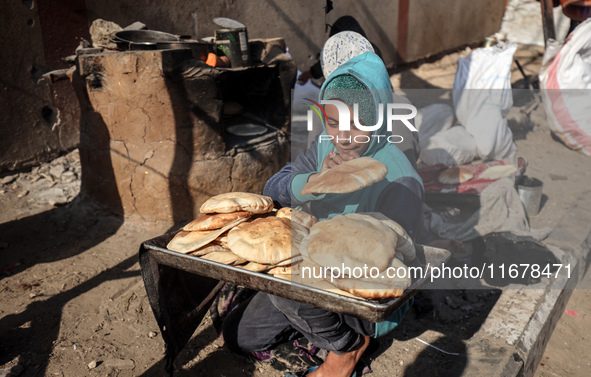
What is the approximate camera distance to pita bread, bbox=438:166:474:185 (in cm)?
426

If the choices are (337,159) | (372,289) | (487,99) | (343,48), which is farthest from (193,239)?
(487,99)

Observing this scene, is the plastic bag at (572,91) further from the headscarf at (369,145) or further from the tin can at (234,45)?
the headscarf at (369,145)

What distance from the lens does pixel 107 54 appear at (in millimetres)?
3576

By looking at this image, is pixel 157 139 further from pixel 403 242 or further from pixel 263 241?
pixel 403 242

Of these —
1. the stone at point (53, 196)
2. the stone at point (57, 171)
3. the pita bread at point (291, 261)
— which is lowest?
the stone at point (53, 196)

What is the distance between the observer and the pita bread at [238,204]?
2031 millimetres

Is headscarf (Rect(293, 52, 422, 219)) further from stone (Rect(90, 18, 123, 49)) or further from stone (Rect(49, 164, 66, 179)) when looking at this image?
stone (Rect(49, 164, 66, 179))

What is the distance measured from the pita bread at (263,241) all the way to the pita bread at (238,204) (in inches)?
4.0

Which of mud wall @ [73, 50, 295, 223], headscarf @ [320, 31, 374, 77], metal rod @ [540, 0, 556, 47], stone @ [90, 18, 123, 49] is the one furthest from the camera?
metal rod @ [540, 0, 556, 47]

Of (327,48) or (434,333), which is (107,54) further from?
(434,333)

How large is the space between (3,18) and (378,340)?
13.5 feet

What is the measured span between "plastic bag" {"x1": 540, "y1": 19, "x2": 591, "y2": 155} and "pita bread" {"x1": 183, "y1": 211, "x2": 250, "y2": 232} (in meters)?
5.40

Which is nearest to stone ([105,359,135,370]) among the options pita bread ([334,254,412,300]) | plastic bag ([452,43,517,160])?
pita bread ([334,254,412,300])

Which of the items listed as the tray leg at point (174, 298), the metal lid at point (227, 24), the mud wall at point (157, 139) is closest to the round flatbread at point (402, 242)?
the tray leg at point (174, 298)
